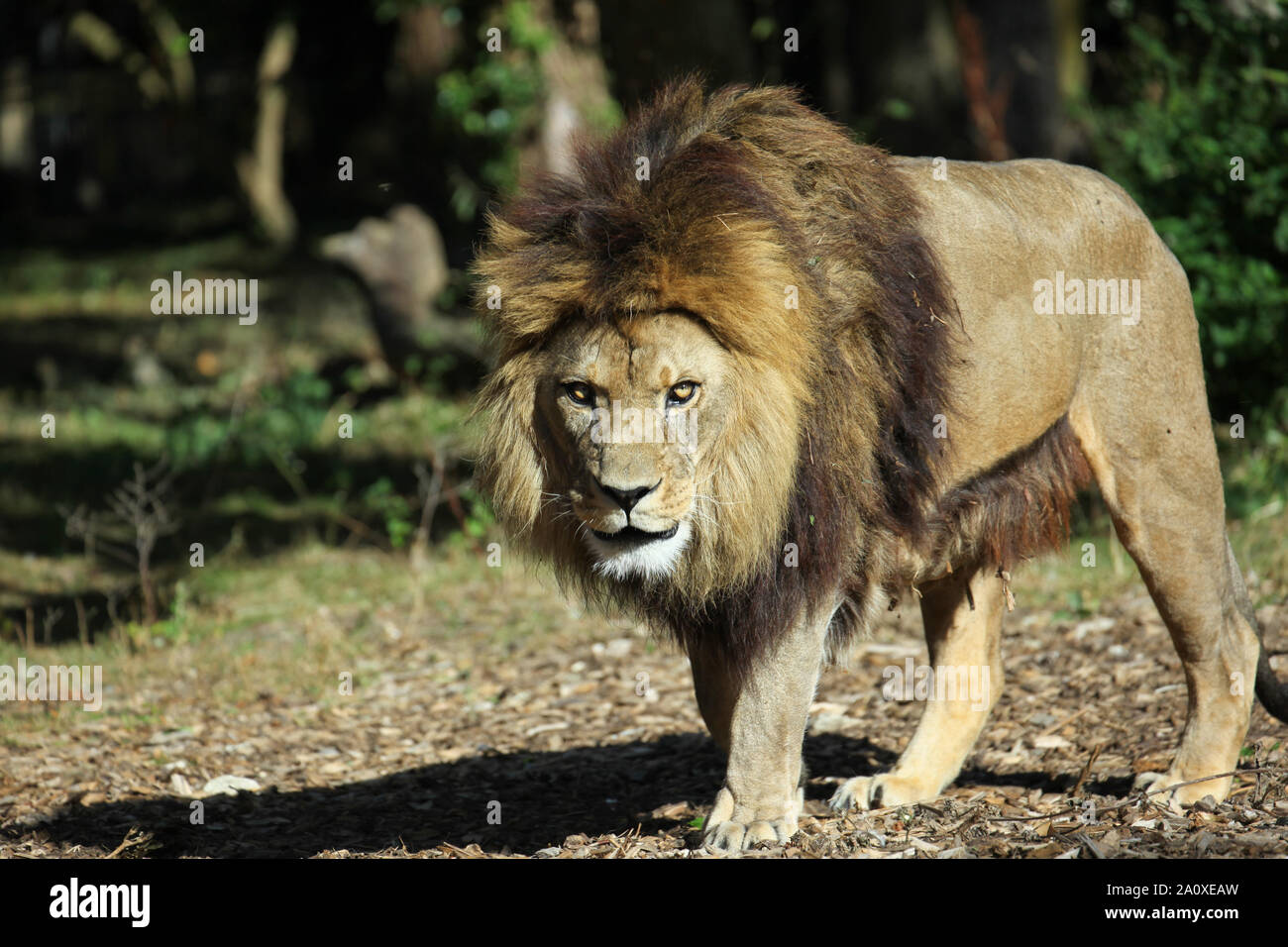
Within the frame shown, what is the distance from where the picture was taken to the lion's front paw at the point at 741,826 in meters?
3.78

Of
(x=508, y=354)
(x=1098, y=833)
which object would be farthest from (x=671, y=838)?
(x=508, y=354)

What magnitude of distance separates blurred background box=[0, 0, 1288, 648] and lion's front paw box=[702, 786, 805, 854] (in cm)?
143

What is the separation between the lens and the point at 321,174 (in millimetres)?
24156

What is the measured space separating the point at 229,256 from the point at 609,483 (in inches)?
677

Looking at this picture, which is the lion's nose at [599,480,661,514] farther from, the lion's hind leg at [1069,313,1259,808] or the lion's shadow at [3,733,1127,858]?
the lion's hind leg at [1069,313,1259,808]

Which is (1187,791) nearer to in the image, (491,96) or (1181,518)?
(1181,518)

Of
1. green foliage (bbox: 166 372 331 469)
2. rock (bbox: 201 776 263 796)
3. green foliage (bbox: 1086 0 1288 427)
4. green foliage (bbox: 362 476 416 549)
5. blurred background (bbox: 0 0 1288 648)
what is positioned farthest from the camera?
green foliage (bbox: 166 372 331 469)

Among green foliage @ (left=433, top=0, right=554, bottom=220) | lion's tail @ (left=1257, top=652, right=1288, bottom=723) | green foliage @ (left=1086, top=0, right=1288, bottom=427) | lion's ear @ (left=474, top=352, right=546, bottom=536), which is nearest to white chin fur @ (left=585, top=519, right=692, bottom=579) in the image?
lion's ear @ (left=474, top=352, right=546, bottom=536)

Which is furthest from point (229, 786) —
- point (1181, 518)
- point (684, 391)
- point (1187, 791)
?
point (1181, 518)

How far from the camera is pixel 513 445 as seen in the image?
378 cm

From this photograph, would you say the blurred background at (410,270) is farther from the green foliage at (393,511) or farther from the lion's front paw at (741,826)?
the lion's front paw at (741,826)

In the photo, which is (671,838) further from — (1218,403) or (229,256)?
(229,256)

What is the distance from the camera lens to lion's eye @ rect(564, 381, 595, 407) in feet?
11.8

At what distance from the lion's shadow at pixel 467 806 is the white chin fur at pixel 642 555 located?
41.1 inches
